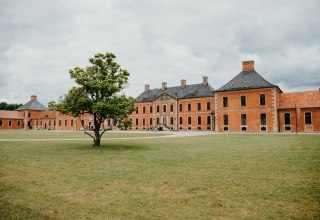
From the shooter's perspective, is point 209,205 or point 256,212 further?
point 209,205

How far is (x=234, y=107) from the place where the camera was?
129 feet

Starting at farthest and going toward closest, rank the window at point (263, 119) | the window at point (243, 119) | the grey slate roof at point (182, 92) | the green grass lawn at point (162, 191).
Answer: the grey slate roof at point (182, 92) → the window at point (243, 119) → the window at point (263, 119) → the green grass lawn at point (162, 191)

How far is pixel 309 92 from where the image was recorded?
36.3 metres

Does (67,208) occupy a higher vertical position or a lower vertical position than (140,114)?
lower

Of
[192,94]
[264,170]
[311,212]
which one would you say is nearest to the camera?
[311,212]

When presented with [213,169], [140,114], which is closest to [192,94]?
[140,114]

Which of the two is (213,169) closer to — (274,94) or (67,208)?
(67,208)

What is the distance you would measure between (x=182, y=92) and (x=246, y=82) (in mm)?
18865

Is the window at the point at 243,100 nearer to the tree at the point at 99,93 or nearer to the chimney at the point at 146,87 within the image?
the tree at the point at 99,93

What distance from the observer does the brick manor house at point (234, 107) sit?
35.1m

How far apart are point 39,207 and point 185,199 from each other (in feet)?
9.10

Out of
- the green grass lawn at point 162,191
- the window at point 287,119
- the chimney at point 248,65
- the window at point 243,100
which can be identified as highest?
the chimney at point 248,65

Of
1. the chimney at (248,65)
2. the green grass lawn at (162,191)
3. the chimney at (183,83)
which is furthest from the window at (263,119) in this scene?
the green grass lawn at (162,191)

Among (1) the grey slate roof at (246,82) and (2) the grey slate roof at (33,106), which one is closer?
(1) the grey slate roof at (246,82)
